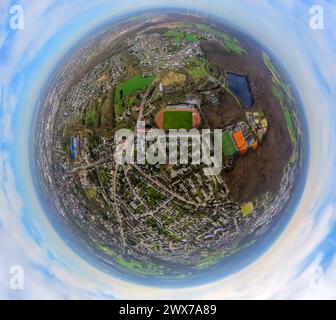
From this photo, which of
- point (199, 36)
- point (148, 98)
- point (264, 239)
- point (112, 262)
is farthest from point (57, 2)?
point (264, 239)

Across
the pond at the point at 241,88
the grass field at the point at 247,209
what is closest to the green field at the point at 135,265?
the grass field at the point at 247,209

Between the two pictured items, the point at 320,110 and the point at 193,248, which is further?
the point at 320,110

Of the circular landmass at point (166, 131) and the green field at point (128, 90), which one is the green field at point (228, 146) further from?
the green field at point (128, 90)

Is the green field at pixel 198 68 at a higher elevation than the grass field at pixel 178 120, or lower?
higher

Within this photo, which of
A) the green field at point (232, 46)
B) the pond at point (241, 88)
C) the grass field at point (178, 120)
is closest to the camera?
the grass field at point (178, 120)

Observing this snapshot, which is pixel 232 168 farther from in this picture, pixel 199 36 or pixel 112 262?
pixel 112 262

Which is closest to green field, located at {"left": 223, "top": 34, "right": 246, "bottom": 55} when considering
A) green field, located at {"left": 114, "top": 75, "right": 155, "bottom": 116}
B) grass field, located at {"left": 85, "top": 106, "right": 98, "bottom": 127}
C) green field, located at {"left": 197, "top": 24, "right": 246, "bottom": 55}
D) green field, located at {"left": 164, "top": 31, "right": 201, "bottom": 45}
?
green field, located at {"left": 197, "top": 24, "right": 246, "bottom": 55}
